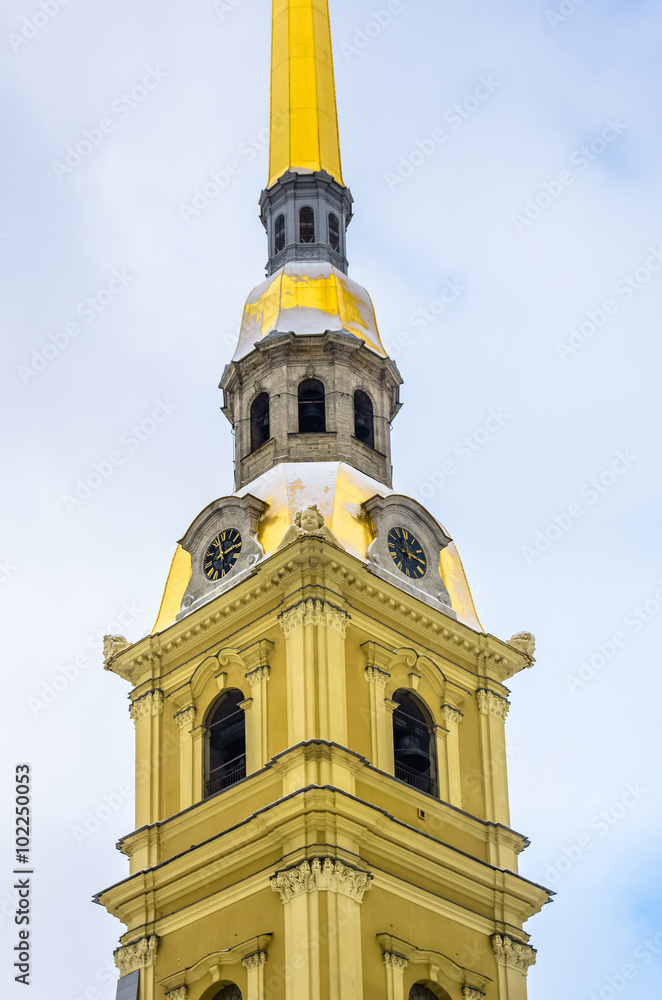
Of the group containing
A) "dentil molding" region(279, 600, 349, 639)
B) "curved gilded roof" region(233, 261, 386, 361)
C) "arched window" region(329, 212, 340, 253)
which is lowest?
"dentil molding" region(279, 600, 349, 639)

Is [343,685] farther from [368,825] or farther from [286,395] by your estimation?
[286,395]

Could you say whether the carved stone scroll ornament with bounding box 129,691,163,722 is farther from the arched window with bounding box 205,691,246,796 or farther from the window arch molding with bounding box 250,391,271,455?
the window arch molding with bounding box 250,391,271,455

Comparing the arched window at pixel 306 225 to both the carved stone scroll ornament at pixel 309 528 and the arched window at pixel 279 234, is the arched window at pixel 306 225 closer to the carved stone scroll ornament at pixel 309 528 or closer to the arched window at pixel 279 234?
the arched window at pixel 279 234

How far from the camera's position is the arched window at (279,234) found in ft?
202

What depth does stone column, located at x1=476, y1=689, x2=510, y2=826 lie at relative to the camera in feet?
167

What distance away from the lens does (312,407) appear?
5644 centimetres

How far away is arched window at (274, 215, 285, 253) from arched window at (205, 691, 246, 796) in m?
16.0

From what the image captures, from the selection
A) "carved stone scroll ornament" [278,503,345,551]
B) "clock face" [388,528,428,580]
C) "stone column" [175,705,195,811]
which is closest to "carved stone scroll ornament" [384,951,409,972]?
"stone column" [175,705,195,811]

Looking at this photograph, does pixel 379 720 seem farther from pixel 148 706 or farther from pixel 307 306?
pixel 307 306

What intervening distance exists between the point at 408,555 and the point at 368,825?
8347mm

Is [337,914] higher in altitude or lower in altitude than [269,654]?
lower

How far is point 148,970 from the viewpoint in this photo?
158 feet

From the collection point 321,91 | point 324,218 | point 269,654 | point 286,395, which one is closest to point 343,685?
point 269,654

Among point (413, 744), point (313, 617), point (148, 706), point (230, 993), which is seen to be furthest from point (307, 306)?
point (230, 993)
